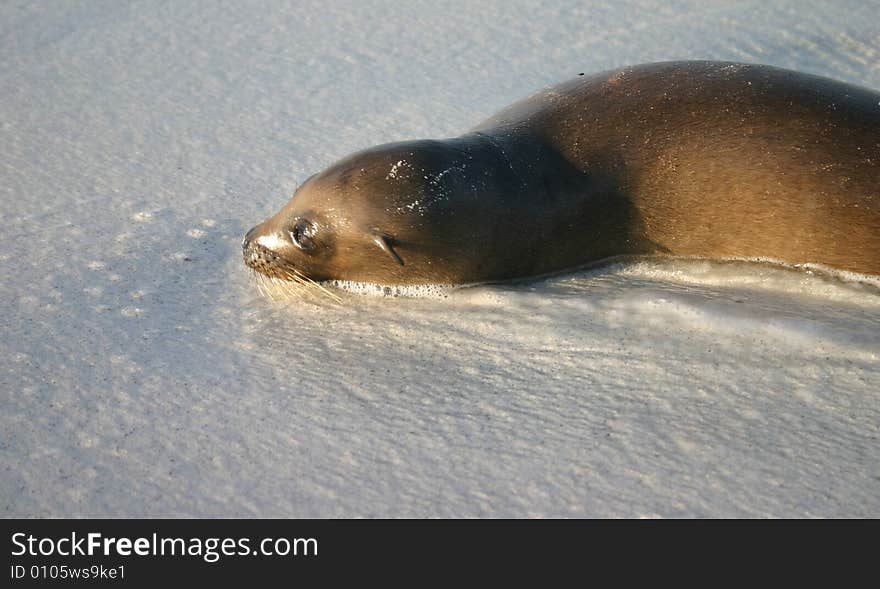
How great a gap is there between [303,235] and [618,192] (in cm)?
118

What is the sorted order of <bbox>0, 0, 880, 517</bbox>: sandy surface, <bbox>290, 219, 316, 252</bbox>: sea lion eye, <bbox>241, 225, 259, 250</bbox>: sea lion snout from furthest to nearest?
<bbox>241, 225, 259, 250</bbox>: sea lion snout
<bbox>290, 219, 316, 252</bbox>: sea lion eye
<bbox>0, 0, 880, 517</bbox>: sandy surface

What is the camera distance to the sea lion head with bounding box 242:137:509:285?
11.7 feet

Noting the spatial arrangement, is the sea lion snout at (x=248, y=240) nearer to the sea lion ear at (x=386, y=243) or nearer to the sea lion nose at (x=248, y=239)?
the sea lion nose at (x=248, y=239)

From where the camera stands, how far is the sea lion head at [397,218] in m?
3.56

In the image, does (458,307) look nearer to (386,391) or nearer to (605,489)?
(386,391)

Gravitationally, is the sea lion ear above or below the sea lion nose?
above

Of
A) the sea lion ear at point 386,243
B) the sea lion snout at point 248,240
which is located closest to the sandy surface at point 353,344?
the sea lion snout at point 248,240

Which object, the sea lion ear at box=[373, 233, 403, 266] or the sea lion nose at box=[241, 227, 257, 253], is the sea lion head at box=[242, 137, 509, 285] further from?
the sea lion nose at box=[241, 227, 257, 253]

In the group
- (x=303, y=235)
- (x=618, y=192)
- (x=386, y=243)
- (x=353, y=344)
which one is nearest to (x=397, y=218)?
(x=386, y=243)

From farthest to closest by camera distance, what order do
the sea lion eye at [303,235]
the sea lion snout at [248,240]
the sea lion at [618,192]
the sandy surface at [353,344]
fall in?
the sea lion snout at [248,240], the sea lion eye at [303,235], the sea lion at [618,192], the sandy surface at [353,344]

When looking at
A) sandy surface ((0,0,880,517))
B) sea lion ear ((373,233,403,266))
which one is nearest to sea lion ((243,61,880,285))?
sea lion ear ((373,233,403,266))

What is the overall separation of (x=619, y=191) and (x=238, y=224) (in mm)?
1555

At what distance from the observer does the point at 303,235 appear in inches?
145

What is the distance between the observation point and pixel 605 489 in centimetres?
239
